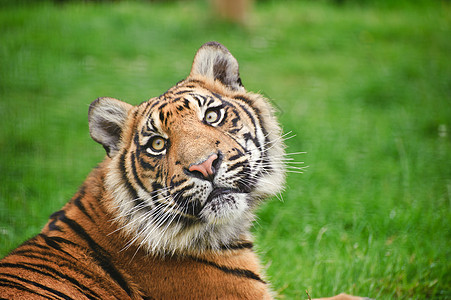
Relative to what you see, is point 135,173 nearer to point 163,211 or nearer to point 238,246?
point 163,211

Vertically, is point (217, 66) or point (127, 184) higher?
point (217, 66)

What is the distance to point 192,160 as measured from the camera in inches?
88.0

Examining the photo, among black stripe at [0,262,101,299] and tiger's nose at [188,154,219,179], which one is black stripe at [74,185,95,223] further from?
tiger's nose at [188,154,219,179]

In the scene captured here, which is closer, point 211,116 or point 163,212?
point 163,212

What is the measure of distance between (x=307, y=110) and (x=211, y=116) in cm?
371

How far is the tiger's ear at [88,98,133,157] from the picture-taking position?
253cm

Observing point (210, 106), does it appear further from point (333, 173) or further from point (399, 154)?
point (399, 154)

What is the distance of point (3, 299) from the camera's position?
199cm

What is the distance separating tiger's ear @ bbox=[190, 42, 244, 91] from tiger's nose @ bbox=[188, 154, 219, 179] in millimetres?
751

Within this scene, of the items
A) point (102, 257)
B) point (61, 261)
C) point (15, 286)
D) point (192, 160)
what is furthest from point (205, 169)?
point (15, 286)

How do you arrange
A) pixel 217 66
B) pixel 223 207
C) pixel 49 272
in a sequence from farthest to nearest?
1. pixel 217 66
2. pixel 223 207
3. pixel 49 272

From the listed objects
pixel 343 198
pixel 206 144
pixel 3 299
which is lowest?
pixel 343 198

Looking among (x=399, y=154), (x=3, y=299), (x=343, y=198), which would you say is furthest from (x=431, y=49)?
(x=3, y=299)

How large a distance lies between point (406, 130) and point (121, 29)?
223 inches
